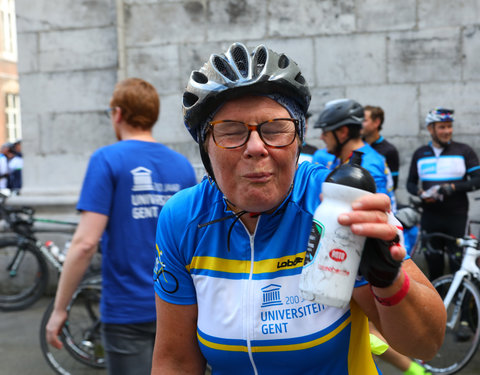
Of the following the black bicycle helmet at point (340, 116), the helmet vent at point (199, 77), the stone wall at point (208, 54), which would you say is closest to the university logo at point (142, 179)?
the helmet vent at point (199, 77)

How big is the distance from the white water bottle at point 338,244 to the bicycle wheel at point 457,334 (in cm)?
393

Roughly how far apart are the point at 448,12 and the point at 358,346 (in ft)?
19.6

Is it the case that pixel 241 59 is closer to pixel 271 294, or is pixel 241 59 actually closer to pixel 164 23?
pixel 271 294

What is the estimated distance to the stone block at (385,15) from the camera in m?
6.46

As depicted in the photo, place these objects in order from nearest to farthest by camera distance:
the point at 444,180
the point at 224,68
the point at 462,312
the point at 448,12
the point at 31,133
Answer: the point at 224,68
the point at 462,312
the point at 444,180
the point at 448,12
the point at 31,133

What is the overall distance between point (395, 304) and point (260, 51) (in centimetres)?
86

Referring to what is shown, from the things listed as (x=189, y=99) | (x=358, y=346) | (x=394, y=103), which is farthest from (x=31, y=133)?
(x=358, y=346)

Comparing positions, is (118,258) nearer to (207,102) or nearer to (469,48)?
(207,102)

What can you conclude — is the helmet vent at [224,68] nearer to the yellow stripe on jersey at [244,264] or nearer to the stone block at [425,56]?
the yellow stripe on jersey at [244,264]

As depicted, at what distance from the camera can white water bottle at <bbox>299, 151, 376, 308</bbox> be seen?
1.11 m

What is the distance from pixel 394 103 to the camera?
6.64m

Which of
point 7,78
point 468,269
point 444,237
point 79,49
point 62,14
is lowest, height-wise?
point 468,269

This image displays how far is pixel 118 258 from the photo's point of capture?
9.39 ft

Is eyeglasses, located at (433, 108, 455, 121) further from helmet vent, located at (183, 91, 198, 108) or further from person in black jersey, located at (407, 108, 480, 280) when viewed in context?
helmet vent, located at (183, 91, 198, 108)
